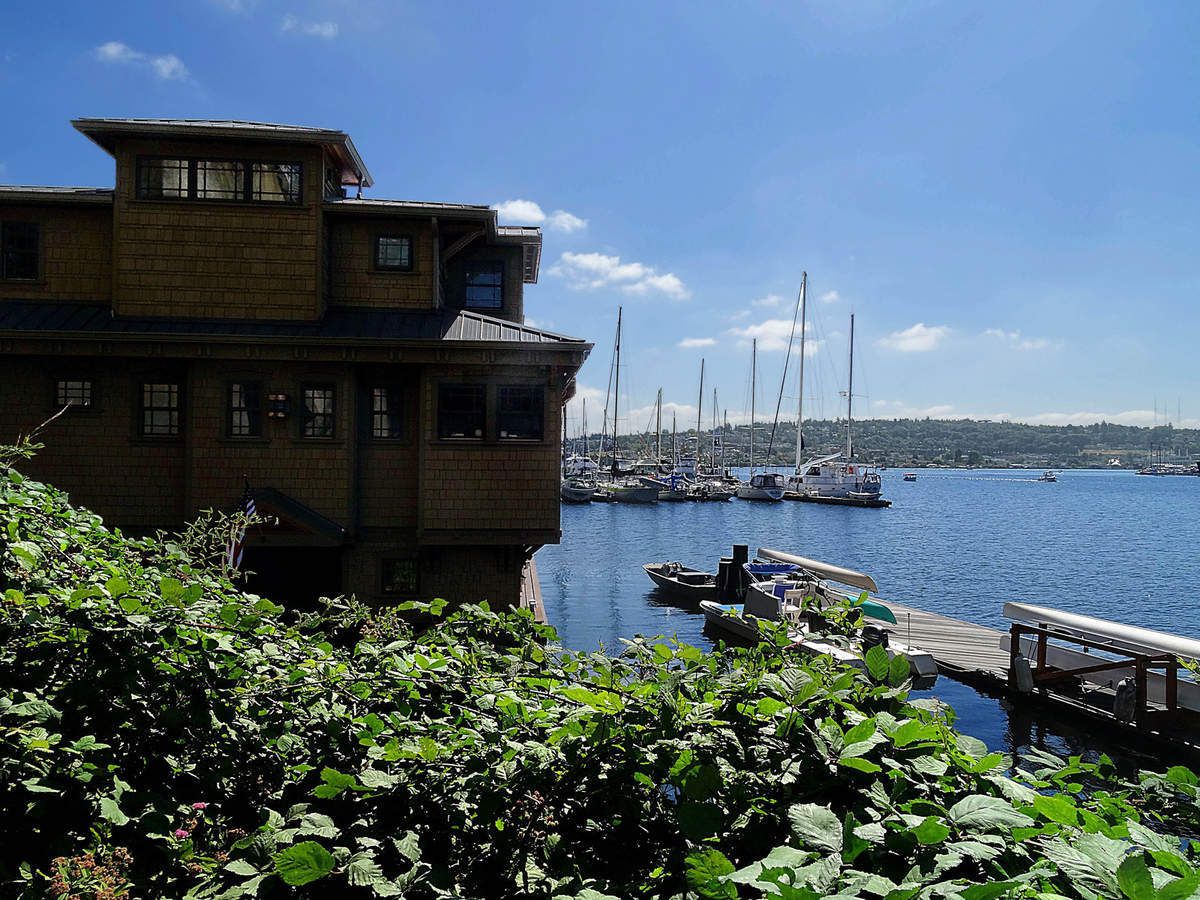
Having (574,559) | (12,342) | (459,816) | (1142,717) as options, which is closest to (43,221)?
(12,342)

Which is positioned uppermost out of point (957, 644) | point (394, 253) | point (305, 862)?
point (394, 253)

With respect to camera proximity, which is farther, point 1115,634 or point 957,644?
point 957,644

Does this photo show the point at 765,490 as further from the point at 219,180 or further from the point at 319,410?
the point at 219,180

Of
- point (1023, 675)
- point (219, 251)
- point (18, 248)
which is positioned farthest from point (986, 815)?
point (1023, 675)

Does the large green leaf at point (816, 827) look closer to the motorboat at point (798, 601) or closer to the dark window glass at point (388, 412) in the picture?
the dark window glass at point (388, 412)

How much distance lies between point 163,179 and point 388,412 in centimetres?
593

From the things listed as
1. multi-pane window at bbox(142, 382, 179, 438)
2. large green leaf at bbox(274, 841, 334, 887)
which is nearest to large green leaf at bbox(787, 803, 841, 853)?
large green leaf at bbox(274, 841, 334, 887)

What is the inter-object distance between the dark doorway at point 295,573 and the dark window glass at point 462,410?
379 centimetres

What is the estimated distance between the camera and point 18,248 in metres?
14.0

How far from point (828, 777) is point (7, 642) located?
10.1 ft

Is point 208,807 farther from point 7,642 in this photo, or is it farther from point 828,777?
point 828,777

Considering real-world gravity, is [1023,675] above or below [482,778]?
below

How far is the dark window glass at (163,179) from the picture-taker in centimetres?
1366

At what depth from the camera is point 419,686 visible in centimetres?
312
